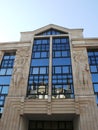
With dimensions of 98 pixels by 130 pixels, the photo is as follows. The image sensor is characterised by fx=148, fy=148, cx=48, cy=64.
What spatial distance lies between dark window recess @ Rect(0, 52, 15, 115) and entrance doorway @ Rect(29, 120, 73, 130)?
4560mm

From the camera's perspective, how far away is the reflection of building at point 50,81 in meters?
16.5

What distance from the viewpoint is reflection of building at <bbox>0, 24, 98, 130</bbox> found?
54.3ft

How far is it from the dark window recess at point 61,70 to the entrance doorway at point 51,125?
374 centimetres

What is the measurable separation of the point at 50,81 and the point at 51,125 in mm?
5565

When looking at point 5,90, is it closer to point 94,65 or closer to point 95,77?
point 95,77

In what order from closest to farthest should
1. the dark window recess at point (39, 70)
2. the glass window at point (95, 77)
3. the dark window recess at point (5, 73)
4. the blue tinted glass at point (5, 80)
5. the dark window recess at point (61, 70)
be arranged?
the dark window recess at point (61, 70) → the dark window recess at point (39, 70) → the dark window recess at point (5, 73) → the glass window at point (95, 77) → the blue tinted glass at point (5, 80)

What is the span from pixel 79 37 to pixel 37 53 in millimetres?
7865

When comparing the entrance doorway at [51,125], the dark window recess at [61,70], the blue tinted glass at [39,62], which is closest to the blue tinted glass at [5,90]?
the blue tinted glass at [39,62]

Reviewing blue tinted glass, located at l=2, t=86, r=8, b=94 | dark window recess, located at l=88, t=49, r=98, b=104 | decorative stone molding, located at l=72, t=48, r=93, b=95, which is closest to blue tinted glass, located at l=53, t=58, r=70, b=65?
decorative stone molding, located at l=72, t=48, r=93, b=95

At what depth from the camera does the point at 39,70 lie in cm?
2083

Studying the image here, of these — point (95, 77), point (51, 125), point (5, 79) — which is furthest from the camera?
point (5, 79)

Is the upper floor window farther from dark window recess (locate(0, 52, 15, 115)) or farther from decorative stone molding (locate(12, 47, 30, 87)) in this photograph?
dark window recess (locate(0, 52, 15, 115))

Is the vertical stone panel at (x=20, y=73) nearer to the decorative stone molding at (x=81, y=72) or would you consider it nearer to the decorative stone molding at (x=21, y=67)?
the decorative stone molding at (x=21, y=67)

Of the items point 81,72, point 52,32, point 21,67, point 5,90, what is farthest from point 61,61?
point 5,90
